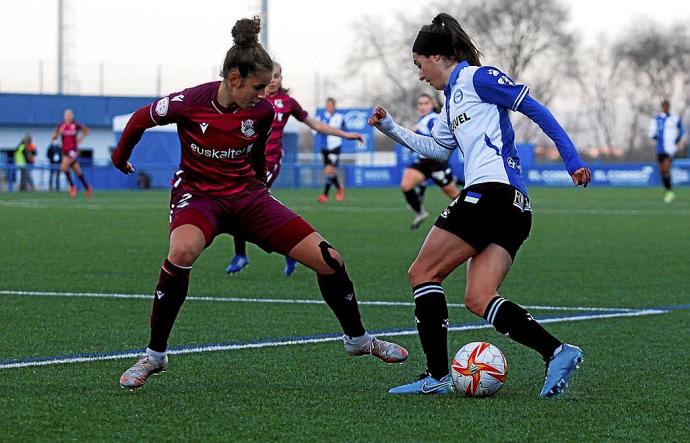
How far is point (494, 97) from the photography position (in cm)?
585

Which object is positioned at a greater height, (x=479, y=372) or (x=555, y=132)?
(x=555, y=132)

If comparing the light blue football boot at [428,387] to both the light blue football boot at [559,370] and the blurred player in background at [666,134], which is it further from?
the blurred player in background at [666,134]

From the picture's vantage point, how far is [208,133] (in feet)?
20.8

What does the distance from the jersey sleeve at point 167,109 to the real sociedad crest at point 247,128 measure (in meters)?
0.31

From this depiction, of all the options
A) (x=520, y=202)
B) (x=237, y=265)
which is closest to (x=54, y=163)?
(x=237, y=265)

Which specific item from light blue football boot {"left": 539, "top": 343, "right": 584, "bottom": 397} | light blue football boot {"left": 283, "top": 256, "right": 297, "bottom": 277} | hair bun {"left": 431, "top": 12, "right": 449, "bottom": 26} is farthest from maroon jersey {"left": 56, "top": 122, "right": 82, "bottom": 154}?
light blue football boot {"left": 539, "top": 343, "right": 584, "bottom": 397}

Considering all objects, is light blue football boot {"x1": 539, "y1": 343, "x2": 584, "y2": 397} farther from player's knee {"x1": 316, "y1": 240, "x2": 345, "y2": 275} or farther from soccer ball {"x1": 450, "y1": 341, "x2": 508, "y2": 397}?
player's knee {"x1": 316, "y1": 240, "x2": 345, "y2": 275}

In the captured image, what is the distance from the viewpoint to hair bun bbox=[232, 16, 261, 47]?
20.4 ft

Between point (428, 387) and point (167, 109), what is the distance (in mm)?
1919

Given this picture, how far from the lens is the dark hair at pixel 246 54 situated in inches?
242

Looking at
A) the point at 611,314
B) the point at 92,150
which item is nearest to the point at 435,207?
the point at 611,314

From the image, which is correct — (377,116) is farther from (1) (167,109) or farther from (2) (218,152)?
(1) (167,109)

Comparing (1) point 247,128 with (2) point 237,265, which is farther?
(2) point 237,265

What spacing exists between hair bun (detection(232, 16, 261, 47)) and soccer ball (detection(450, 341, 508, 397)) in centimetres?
185
